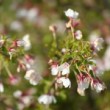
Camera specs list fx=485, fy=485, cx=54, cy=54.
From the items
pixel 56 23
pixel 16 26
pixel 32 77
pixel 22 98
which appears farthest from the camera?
pixel 56 23

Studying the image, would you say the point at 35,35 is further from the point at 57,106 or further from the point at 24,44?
the point at 24,44

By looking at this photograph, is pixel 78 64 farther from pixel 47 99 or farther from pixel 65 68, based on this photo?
pixel 47 99

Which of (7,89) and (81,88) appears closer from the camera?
(81,88)

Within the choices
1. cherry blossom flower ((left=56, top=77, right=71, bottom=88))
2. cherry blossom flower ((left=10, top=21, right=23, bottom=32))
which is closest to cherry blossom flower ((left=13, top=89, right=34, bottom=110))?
cherry blossom flower ((left=56, top=77, right=71, bottom=88))

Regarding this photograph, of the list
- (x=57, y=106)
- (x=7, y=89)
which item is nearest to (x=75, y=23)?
(x=7, y=89)

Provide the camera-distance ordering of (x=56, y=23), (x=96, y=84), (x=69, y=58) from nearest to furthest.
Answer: (x=96, y=84) → (x=69, y=58) → (x=56, y=23)

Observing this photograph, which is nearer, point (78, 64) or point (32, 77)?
point (78, 64)

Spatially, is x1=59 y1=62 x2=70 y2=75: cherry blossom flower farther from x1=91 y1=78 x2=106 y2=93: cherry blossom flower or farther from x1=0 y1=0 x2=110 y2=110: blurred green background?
x1=0 y1=0 x2=110 y2=110: blurred green background

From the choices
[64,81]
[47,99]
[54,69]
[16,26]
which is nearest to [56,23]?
[16,26]

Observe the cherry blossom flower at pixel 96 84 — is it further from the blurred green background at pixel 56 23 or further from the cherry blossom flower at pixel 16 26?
the cherry blossom flower at pixel 16 26

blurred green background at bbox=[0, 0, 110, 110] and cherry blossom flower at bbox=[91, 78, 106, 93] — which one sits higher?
blurred green background at bbox=[0, 0, 110, 110]

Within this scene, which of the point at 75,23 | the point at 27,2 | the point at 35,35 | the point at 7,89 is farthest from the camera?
the point at 27,2
